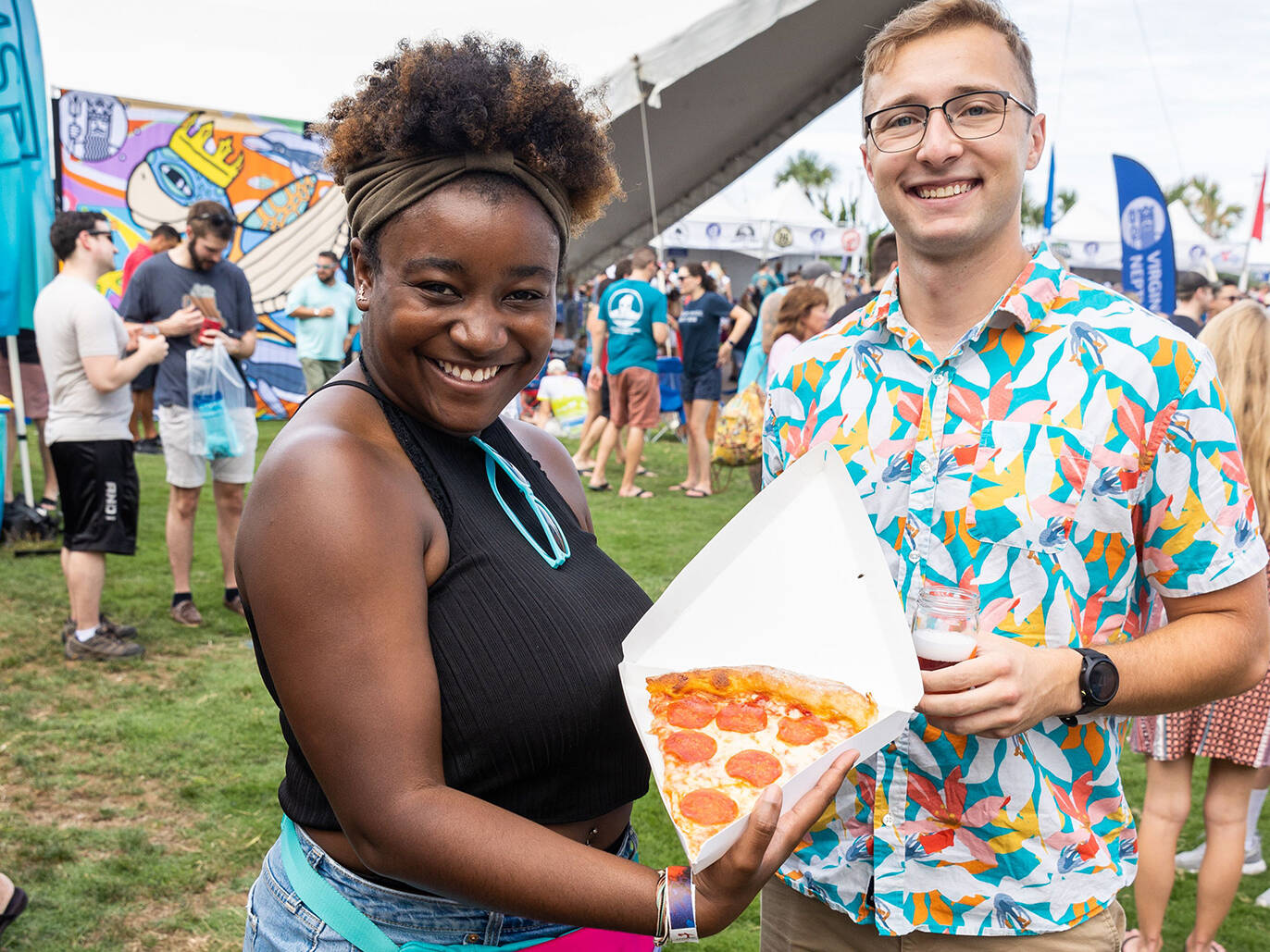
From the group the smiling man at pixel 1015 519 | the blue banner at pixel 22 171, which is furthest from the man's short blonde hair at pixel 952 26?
the blue banner at pixel 22 171

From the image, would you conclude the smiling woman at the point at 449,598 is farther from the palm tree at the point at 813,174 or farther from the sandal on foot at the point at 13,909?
the palm tree at the point at 813,174

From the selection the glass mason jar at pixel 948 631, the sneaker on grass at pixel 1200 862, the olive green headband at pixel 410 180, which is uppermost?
the olive green headband at pixel 410 180

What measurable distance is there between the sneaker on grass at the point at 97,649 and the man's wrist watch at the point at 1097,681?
202 inches

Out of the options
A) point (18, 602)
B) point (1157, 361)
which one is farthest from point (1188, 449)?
point (18, 602)

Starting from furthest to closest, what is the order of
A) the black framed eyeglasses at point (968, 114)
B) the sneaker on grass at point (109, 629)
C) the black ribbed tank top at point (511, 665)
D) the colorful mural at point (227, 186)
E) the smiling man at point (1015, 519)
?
1. the colorful mural at point (227, 186)
2. the sneaker on grass at point (109, 629)
3. the black framed eyeglasses at point (968, 114)
4. the smiling man at point (1015, 519)
5. the black ribbed tank top at point (511, 665)

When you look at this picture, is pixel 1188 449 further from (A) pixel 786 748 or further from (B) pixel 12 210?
(B) pixel 12 210

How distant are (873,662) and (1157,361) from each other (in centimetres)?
67

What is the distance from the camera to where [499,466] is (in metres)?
1.59

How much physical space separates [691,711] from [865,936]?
67 centimetres

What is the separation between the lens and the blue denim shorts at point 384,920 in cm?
140

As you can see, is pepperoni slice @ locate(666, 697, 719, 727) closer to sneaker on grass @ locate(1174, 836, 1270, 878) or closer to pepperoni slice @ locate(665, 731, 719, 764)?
pepperoni slice @ locate(665, 731, 719, 764)

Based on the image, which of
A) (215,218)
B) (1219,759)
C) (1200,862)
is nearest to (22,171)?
(215,218)

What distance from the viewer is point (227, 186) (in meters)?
13.3

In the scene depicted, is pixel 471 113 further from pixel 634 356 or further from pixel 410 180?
pixel 634 356
